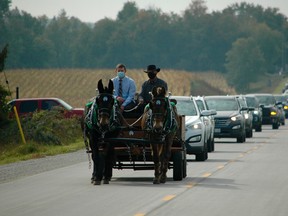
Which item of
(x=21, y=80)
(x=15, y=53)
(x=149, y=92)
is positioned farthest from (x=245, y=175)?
(x=15, y=53)

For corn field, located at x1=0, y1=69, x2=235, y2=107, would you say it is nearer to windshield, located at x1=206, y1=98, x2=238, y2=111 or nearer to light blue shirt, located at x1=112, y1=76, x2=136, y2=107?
windshield, located at x1=206, y1=98, x2=238, y2=111

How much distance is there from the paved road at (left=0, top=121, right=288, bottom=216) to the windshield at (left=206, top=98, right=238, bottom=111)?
50.7ft

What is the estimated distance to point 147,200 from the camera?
18.7 metres

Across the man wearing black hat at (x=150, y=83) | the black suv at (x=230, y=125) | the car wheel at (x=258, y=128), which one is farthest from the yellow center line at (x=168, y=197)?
the car wheel at (x=258, y=128)

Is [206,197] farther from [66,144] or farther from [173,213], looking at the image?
[66,144]

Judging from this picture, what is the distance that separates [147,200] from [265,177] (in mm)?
5999

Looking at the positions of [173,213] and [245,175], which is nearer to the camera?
[173,213]

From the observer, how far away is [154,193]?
2000 centimetres

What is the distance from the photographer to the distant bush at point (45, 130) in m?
40.4

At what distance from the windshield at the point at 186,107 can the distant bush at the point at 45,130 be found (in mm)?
7702

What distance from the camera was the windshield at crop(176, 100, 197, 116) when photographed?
1304 inches

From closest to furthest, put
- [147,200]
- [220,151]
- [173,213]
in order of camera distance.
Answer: [173,213] < [147,200] < [220,151]

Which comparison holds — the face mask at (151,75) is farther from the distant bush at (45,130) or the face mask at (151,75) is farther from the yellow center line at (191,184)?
the distant bush at (45,130)

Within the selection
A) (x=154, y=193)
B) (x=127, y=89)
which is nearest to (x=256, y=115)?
(x=127, y=89)
